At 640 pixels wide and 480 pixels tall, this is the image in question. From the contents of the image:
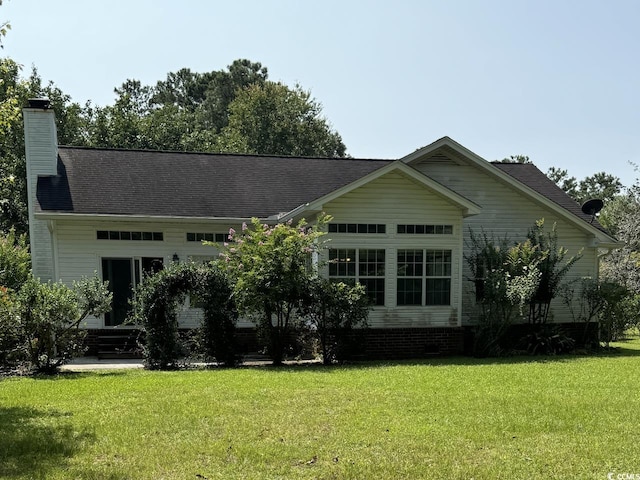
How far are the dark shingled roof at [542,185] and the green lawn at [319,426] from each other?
8.02 metres

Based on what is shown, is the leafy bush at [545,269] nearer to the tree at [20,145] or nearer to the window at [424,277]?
the window at [424,277]

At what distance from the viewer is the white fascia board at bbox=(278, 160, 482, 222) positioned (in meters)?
11.6

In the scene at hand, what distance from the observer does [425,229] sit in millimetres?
12406

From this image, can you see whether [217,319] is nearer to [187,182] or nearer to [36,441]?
[36,441]

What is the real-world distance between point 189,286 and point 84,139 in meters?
24.0

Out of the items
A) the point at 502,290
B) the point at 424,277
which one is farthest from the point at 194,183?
the point at 502,290

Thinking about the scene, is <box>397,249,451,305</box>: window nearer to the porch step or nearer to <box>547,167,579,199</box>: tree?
the porch step

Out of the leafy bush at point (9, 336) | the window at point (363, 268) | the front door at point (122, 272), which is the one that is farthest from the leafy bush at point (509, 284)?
the leafy bush at point (9, 336)

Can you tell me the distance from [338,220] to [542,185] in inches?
351

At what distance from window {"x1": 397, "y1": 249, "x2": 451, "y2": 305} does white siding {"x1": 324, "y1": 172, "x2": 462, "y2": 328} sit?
153 millimetres

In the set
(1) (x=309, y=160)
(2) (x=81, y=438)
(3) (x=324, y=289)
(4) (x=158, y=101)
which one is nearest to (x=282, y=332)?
(3) (x=324, y=289)

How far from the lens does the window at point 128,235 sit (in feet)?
42.0

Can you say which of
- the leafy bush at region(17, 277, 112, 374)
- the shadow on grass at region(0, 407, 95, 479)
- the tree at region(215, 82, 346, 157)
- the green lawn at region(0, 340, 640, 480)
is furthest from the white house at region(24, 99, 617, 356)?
the tree at region(215, 82, 346, 157)

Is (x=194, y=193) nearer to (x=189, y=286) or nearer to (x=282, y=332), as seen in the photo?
(x=189, y=286)
